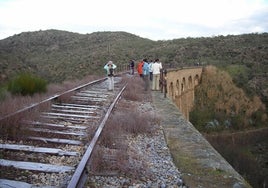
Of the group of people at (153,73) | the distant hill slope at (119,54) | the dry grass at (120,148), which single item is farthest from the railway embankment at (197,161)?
the distant hill slope at (119,54)

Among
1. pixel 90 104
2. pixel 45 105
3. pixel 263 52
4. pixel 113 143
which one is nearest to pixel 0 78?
pixel 90 104

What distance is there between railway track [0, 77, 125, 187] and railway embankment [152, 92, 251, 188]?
147 cm

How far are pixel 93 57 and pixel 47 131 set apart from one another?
184 feet

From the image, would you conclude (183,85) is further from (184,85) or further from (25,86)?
(25,86)

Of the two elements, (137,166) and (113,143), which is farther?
(113,143)

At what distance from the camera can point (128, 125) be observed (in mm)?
7758

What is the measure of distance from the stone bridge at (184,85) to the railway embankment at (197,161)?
84.7 feet

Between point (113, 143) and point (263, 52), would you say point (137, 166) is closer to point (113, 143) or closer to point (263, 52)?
point (113, 143)

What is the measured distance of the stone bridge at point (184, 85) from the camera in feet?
118

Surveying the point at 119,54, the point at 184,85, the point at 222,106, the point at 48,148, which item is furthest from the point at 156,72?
the point at 119,54

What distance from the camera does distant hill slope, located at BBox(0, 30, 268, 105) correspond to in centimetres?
4522

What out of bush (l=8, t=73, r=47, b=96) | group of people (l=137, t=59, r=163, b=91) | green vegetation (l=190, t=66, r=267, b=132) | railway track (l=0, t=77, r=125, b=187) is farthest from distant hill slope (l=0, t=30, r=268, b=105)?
railway track (l=0, t=77, r=125, b=187)

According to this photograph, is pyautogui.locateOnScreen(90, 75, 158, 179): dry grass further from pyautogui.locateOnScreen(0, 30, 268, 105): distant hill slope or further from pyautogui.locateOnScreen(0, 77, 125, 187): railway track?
pyautogui.locateOnScreen(0, 30, 268, 105): distant hill slope

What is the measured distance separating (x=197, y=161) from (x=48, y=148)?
2415 mm
